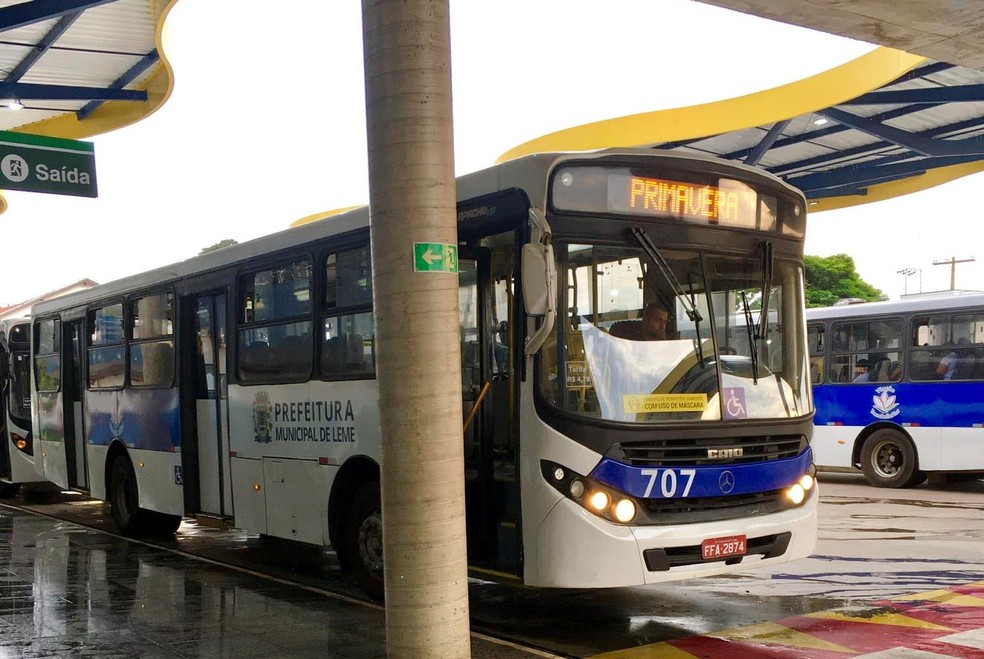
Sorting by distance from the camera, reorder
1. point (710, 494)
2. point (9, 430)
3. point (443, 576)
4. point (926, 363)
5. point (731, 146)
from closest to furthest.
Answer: point (443, 576) → point (710, 494) → point (926, 363) → point (9, 430) → point (731, 146)

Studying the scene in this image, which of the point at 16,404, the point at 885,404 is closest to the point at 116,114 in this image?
the point at 16,404

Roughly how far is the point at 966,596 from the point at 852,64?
1085 cm

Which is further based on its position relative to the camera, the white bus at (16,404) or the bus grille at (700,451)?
the white bus at (16,404)

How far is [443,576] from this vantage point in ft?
17.9

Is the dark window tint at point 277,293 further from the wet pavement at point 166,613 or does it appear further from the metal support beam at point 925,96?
the metal support beam at point 925,96

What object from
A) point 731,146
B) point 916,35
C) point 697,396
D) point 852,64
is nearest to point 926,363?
point 852,64

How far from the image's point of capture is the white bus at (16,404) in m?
17.6

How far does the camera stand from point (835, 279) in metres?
60.7

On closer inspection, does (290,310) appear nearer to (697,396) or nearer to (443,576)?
(697,396)

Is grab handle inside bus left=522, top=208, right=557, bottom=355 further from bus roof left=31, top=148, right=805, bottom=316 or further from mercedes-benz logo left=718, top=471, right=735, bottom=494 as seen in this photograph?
mercedes-benz logo left=718, top=471, right=735, bottom=494

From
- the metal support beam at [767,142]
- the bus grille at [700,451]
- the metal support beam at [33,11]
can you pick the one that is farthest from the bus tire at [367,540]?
the metal support beam at [767,142]

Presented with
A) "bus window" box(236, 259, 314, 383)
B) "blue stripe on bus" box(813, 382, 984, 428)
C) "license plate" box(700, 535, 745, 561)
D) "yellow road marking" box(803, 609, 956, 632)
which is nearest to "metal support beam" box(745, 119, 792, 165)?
"blue stripe on bus" box(813, 382, 984, 428)

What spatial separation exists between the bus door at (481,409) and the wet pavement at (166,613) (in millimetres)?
759

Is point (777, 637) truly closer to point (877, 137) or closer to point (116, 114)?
point (877, 137)
